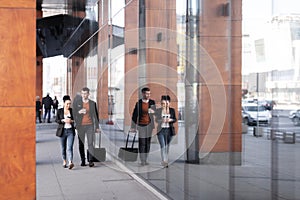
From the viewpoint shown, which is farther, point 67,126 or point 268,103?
point 67,126

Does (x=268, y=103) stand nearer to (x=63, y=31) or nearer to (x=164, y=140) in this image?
(x=164, y=140)

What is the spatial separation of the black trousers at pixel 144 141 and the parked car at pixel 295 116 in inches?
226

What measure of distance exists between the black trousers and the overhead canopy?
9.27 m

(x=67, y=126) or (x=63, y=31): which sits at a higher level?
(x=63, y=31)

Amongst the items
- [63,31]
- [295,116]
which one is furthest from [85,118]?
[63,31]

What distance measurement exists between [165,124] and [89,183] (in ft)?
5.80

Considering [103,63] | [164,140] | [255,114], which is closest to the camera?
[255,114]

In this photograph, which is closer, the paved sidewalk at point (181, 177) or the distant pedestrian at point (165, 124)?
the paved sidewalk at point (181, 177)

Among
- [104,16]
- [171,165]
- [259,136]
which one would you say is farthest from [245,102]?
[104,16]

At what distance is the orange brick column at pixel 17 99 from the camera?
4.38 m

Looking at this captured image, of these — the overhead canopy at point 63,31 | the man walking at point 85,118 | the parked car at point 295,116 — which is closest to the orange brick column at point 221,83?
the parked car at point 295,116

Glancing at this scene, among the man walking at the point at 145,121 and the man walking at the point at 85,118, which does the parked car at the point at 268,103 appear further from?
the man walking at the point at 85,118

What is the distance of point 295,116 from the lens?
4230mm

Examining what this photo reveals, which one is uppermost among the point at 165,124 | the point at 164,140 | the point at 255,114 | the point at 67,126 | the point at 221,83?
the point at 221,83
